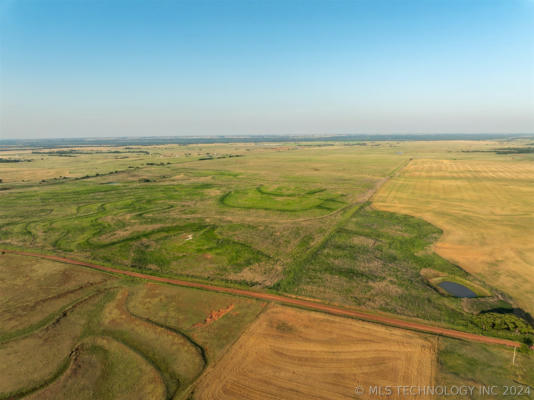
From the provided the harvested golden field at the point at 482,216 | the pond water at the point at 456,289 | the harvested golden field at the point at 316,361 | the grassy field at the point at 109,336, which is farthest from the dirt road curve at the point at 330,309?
the harvested golden field at the point at 482,216

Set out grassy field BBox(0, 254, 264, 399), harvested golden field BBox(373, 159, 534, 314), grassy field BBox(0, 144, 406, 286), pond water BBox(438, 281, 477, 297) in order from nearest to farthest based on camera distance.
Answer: grassy field BBox(0, 254, 264, 399), pond water BBox(438, 281, 477, 297), harvested golden field BBox(373, 159, 534, 314), grassy field BBox(0, 144, 406, 286)

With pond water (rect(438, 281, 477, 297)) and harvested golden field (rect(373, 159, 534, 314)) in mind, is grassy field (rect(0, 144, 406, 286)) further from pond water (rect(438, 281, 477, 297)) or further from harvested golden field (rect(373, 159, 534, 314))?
pond water (rect(438, 281, 477, 297))

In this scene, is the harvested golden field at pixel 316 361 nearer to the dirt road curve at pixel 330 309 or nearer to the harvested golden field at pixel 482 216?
the dirt road curve at pixel 330 309

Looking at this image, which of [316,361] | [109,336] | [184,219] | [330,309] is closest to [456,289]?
[330,309]

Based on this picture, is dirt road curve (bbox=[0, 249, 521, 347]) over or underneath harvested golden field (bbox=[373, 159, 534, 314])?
underneath

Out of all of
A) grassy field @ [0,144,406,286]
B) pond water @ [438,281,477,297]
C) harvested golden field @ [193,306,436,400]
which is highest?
grassy field @ [0,144,406,286]

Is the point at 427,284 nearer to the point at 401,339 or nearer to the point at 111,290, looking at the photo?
the point at 401,339

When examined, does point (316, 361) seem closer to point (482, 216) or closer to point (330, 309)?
point (330, 309)

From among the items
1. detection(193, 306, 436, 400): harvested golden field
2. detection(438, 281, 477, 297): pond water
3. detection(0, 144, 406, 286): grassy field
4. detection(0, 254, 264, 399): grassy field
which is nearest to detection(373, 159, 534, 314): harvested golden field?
detection(438, 281, 477, 297): pond water
